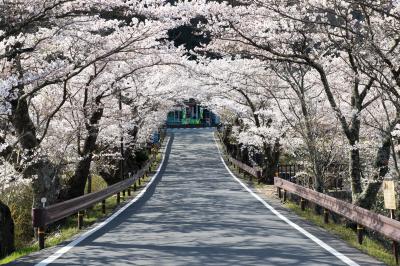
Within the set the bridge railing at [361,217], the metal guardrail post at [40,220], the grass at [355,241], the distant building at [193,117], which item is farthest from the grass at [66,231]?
the distant building at [193,117]

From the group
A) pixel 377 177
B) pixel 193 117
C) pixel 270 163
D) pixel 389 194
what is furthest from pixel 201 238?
pixel 193 117

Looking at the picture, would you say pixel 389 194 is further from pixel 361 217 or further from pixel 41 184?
pixel 41 184

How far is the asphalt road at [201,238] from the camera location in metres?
7.16

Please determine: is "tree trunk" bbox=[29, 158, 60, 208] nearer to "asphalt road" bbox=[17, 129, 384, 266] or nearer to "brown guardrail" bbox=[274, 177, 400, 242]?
"asphalt road" bbox=[17, 129, 384, 266]

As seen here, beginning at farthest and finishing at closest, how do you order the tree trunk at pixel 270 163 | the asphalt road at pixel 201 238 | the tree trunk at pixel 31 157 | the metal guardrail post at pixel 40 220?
the tree trunk at pixel 270 163, the tree trunk at pixel 31 157, the metal guardrail post at pixel 40 220, the asphalt road at pixel 201 238

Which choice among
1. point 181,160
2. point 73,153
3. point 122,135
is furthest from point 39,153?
point 181,160

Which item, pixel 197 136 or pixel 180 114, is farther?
pixel 180 114

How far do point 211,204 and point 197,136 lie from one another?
4848cm

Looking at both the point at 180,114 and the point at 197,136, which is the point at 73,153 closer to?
the point at 197,136

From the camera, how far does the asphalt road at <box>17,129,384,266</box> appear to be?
23.5 ft

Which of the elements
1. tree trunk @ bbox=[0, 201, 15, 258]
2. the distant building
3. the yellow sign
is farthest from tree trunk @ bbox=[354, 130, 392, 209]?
the distant building

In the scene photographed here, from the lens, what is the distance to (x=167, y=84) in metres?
33.1

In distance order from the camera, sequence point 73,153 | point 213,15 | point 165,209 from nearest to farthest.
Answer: point 213,15 < point 165,209 < point 73,153

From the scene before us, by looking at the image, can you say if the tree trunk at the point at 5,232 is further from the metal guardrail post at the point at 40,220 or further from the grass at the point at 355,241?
the grass at the point at 355,241
